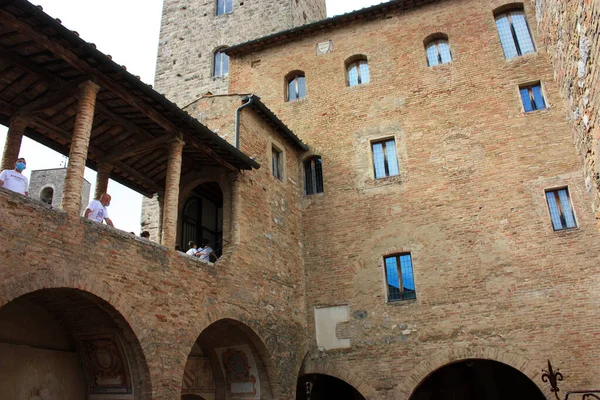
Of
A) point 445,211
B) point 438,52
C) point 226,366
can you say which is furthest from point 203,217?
point 438,52

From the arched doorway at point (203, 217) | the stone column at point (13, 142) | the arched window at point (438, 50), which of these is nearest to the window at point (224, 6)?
the arched window at point (438, 50)

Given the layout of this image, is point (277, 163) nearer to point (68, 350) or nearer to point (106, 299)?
point (68, 350)

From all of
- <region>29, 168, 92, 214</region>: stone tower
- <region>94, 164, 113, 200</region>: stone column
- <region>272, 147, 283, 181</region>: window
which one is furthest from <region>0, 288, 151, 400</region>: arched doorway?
<region>29, 168, 92, 214</region>: stone tower

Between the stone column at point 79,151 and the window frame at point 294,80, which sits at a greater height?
the window frame at point 294,80

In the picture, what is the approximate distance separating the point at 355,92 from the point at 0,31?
386 inches

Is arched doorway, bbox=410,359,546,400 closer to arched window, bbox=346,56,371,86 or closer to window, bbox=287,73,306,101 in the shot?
arched window, bbox=346,56,371,86

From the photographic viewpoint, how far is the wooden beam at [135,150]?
9836mm

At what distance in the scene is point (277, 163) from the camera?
45.3 feet

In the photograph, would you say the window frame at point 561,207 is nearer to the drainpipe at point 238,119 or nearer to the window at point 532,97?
the window at point 532,97

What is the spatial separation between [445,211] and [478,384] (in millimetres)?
6438

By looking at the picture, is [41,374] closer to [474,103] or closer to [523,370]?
[523,370]

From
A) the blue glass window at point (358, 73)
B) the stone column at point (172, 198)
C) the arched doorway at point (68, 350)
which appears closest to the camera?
the arched doorway at point (68, 350)

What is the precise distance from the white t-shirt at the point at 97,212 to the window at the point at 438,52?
33.5 ft

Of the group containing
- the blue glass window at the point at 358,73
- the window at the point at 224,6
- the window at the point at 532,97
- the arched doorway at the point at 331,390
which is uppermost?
the window at the point at 224,6
